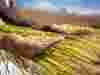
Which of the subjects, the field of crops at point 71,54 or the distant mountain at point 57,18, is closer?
the field of crops at point 71,54

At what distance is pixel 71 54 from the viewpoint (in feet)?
2.42

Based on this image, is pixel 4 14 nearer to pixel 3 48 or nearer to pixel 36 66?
pixel 3 48

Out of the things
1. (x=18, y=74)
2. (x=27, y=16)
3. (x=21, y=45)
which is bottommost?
(x=18, y=74)

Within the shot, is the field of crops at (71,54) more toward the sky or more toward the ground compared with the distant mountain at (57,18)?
more toward the ground

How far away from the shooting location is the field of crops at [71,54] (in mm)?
703

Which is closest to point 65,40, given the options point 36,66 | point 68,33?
point 68,33

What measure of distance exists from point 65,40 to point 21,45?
0.20m

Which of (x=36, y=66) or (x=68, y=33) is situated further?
(x=68, y=33)

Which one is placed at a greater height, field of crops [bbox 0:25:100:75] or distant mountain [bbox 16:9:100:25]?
distant mountain [bbox 16:9:100:25]

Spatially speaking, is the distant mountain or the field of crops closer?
the field of crops

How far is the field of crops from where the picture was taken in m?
0.70

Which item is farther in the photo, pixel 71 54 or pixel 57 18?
pixel 57 18

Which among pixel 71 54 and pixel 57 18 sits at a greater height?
pixel 57 18

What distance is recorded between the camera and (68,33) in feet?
2.73
